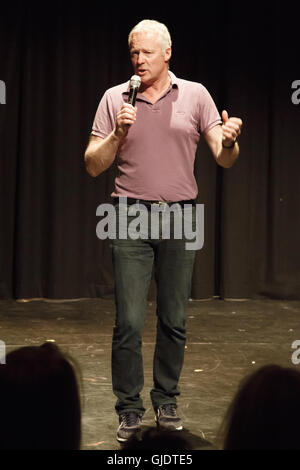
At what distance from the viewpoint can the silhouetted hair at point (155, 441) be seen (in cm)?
243

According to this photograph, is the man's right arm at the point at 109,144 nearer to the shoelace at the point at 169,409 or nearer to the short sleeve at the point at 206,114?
the short sleeve at the point at 206,114

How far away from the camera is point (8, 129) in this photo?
5090 mm

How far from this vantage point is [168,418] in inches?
104

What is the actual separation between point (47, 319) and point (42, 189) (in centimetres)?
106

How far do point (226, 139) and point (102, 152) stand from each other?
0.43 meters

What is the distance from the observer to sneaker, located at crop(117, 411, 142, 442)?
2537mm

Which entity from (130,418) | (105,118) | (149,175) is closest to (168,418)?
(130,418)

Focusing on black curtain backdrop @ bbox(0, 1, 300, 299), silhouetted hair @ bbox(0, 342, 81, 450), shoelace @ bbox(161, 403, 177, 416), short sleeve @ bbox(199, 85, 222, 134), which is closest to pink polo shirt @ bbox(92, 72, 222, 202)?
short sleeve @ bbox(199, 85, 222, 134)

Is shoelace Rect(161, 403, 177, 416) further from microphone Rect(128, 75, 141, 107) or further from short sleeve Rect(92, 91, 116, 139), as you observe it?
microphone Rect(128, 75, 141, 107)

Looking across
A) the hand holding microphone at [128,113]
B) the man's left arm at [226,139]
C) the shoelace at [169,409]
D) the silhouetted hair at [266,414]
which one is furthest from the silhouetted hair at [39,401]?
the shoelace at [169,409]

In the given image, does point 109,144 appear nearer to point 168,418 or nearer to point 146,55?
point 146,55
